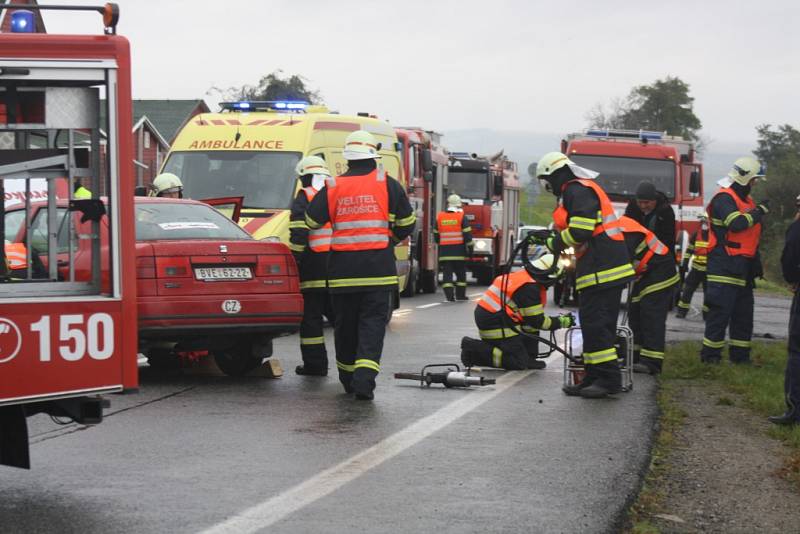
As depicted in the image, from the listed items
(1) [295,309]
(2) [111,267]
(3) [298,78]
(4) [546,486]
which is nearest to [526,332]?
(1) [295,309]

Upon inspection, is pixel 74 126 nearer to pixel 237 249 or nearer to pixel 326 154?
pixel 237 249

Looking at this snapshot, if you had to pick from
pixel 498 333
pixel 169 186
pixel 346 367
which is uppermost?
pixel 169 186

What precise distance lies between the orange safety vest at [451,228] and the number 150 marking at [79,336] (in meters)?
18.5

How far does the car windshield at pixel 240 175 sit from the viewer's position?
16797 mm

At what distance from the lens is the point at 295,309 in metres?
11.1

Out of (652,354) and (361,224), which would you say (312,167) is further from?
(652,354)

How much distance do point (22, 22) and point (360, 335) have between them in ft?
14.2

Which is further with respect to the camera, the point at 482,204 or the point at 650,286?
the point at 482,204

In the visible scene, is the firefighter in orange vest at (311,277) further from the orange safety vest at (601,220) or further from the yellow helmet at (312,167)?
the orange safety vest at (601,220)

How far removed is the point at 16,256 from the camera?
24.0 feet

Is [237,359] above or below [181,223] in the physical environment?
below

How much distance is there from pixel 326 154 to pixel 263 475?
10.7 metres

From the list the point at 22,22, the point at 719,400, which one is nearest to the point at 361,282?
the point at 719,400

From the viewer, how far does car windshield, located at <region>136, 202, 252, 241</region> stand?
37.4ft
